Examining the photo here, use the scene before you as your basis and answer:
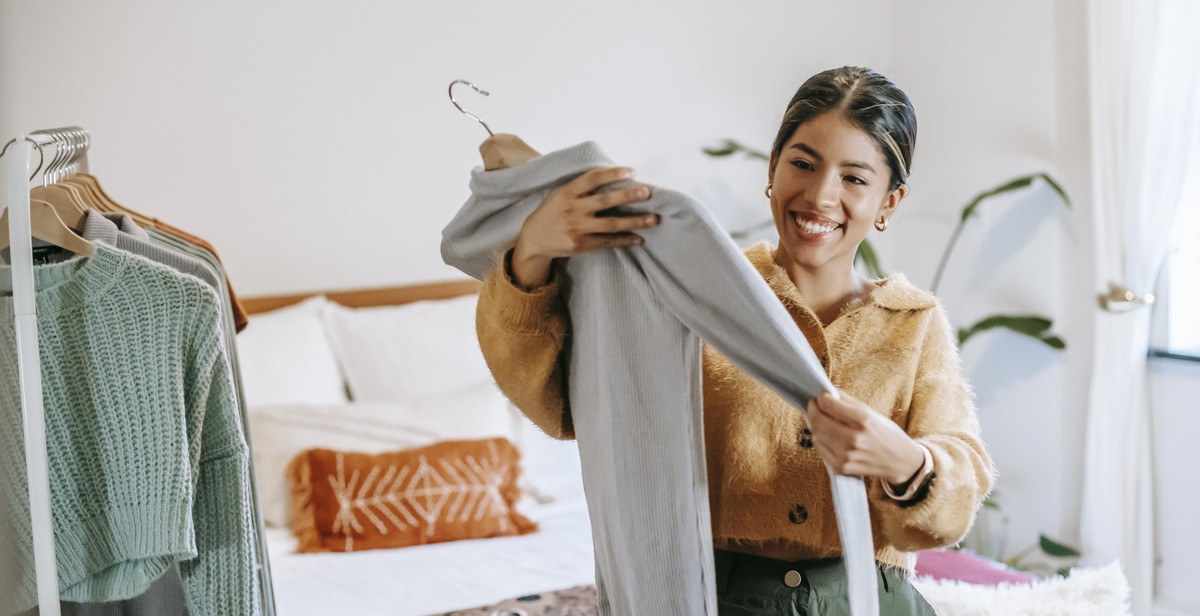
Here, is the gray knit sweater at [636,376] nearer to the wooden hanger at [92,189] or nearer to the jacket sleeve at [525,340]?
the jacket sleeve at [525,340]

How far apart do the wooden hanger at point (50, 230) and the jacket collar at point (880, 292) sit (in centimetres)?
84

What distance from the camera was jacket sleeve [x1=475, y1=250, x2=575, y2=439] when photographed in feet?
3.57

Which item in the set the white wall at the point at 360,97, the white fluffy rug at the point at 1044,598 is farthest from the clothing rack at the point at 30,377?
the white wall at the point at 360,97

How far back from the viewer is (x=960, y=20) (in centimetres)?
329

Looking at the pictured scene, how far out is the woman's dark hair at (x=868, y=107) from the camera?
45.7 inches

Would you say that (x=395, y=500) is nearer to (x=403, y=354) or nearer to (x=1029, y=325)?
(x=403, y=354)

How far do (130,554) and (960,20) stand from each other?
288 cm

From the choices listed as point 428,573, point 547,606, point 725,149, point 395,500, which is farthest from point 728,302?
point 725,149

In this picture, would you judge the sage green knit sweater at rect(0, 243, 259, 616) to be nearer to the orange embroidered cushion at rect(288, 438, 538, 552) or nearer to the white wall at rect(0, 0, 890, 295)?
the orange embroidered cushion at rect(288, 438, 538, 552)

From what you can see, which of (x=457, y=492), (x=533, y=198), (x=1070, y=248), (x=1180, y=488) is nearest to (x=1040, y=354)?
(x=1070, y=248)

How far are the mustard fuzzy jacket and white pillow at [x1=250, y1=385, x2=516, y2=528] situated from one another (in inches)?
60.2

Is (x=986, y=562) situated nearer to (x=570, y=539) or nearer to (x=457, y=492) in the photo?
(x=570, y=539)

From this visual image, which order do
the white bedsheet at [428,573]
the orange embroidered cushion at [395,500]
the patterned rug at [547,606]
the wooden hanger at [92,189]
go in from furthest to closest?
the orange embroidered cushion at [395,500]
the white bedsheet at [428,573]
the patterned rug at [547,606]
the wooden hanger at [92,189]

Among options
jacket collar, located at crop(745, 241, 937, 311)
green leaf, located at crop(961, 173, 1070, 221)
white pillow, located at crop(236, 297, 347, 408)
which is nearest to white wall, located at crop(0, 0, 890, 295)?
white pillow, located at crop(236, 297, 347, 408)
